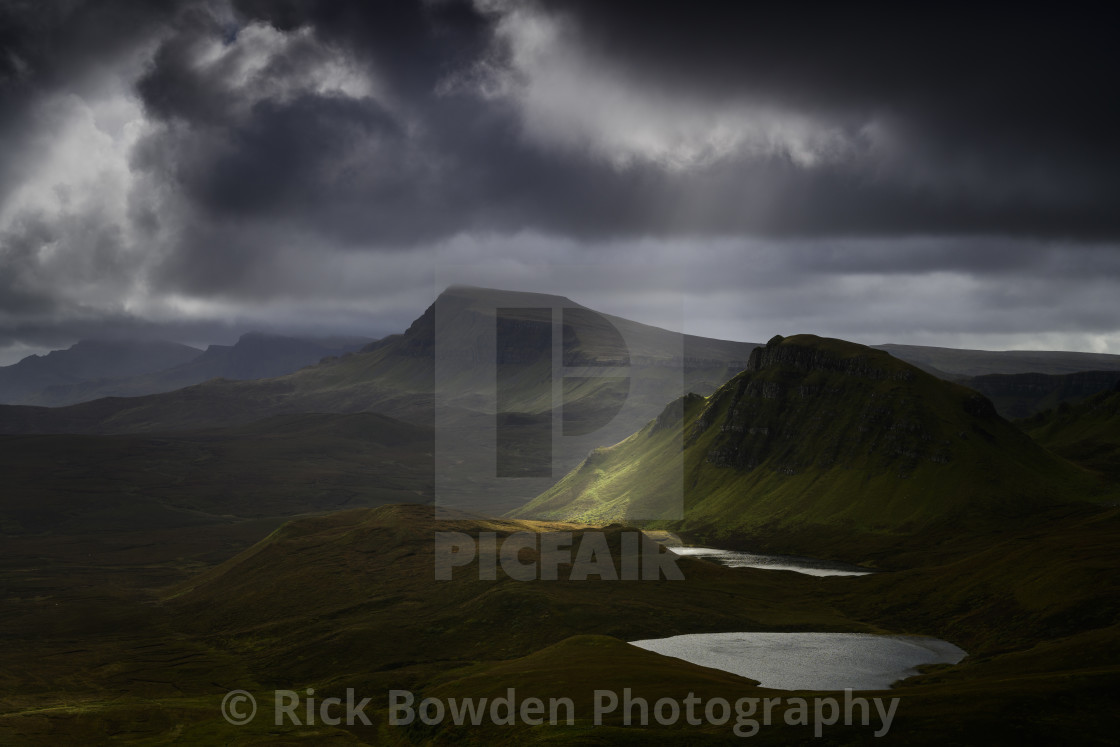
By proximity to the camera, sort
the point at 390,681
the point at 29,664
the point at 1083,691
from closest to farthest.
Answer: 1. the point at 1083,691
2. the point at 390,681
3. the point at 29,664

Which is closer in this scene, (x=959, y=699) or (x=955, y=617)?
(x=959, y=699)

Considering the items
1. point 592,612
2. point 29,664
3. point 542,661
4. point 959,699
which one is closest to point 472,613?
point 592,612

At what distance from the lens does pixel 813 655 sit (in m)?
137

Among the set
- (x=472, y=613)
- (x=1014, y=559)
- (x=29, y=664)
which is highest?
(x=1014, y=559)

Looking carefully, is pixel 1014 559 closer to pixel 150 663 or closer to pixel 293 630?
pixel 293 630

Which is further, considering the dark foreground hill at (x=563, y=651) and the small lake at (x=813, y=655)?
the small lake at (x=813, y=655)

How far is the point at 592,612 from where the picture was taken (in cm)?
16000

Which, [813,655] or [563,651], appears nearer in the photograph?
[563,651]

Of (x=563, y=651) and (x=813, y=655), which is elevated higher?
(x=563, y=651)

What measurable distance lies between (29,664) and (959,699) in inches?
6915

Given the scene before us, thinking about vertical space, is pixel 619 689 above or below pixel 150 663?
above

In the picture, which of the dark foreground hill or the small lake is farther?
the small lake

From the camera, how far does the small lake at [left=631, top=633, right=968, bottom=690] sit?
121m

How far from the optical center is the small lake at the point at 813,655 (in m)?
121
